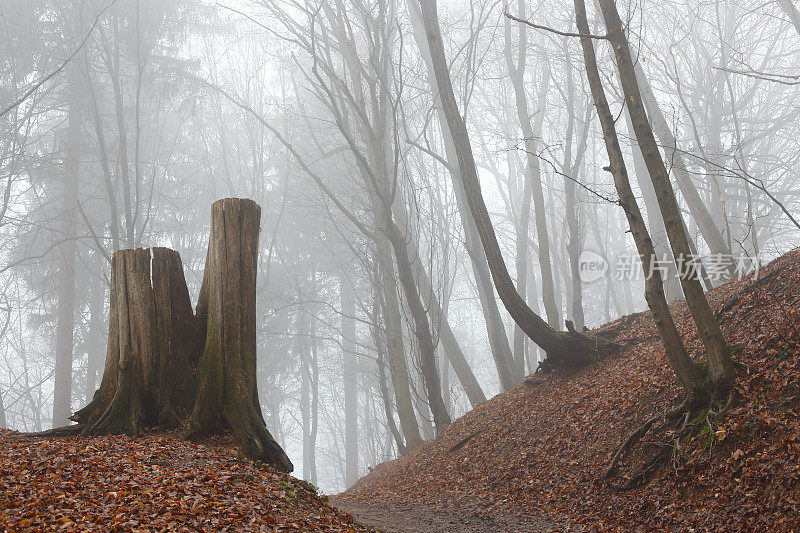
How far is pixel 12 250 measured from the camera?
1702 cm

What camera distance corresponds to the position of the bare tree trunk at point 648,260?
15.0ft

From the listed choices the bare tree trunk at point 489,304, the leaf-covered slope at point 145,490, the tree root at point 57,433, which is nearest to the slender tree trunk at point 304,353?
the bare tree trunk at point 489,304

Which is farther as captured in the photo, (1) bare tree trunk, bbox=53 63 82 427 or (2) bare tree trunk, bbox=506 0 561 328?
(1) bare tree trunk, bbox=53 63 82 427

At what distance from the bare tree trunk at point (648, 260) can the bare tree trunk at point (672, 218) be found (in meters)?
0.17

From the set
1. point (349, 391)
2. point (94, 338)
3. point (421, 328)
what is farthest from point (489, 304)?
point (94, 338)

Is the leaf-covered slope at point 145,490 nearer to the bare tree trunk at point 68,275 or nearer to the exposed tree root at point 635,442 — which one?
the exposed tree root at point 635,442

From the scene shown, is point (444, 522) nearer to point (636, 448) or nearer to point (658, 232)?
point (636, 448)

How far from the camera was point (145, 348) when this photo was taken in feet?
16.9

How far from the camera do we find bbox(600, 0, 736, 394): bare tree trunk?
172 inches

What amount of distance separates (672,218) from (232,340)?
3987 millimetres

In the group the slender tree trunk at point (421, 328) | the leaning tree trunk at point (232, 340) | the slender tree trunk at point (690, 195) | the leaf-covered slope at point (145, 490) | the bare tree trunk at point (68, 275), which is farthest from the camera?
the bare tree trunk at point (68, 275)

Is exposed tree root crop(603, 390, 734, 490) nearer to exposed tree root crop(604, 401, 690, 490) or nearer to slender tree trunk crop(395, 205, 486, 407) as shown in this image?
exposed tree root crop(604, 401, 690, 490)

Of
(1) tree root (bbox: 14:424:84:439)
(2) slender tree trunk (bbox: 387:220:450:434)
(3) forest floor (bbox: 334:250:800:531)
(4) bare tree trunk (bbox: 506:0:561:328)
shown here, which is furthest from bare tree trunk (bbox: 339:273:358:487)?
(1) tree root (bbox: 14:424:84:439)

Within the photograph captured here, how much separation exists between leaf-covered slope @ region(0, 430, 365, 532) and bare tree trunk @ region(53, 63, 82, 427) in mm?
10586
